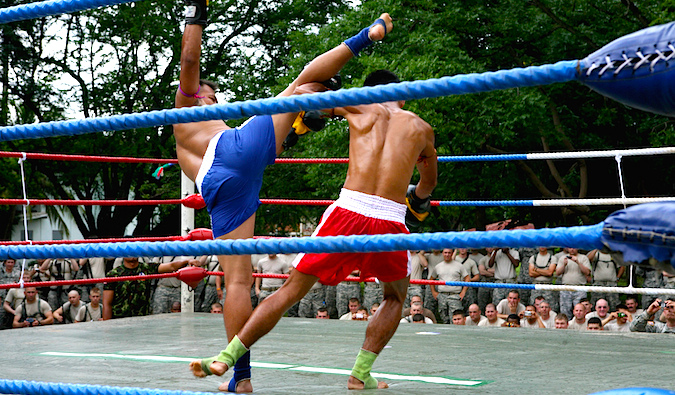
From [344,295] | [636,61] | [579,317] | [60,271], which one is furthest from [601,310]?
[636,61]

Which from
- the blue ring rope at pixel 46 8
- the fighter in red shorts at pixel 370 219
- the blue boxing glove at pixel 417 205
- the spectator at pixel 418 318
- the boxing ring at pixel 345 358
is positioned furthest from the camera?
the spectator at pixel 418 318

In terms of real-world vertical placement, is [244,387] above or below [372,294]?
above

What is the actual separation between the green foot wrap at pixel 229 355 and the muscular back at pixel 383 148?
2.60 feet

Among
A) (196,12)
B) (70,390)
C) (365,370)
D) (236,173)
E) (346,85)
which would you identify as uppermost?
(346,85)

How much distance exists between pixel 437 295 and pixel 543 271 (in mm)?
1251

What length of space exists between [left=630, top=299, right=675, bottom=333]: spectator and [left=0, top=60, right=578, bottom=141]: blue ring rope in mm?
5631

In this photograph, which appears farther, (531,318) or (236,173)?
(531,318)

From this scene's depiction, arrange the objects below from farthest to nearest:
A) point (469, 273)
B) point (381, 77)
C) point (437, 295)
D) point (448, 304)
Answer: point (437, 295), point (469, 273), point (448, 304), point (381, 77)

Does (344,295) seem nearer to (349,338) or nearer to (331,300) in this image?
(331,300)

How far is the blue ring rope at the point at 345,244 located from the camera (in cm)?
123

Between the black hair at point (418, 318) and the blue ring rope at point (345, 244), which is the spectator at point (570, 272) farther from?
the blue ring rope at point (345, 244)

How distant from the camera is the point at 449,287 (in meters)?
8.22

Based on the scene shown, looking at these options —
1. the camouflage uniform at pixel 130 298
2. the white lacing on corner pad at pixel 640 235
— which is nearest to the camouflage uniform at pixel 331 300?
the camouflage uniform at pixel 130 298

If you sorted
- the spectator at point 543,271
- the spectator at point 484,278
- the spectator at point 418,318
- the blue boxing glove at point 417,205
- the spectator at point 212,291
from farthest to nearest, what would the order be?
1. the spectator at point 212,291
2. the spectator at point 484,278
3. the spectator at point 543,271
4. the spectator at point 418,318
5. the blue boxing glove at point 417,205
